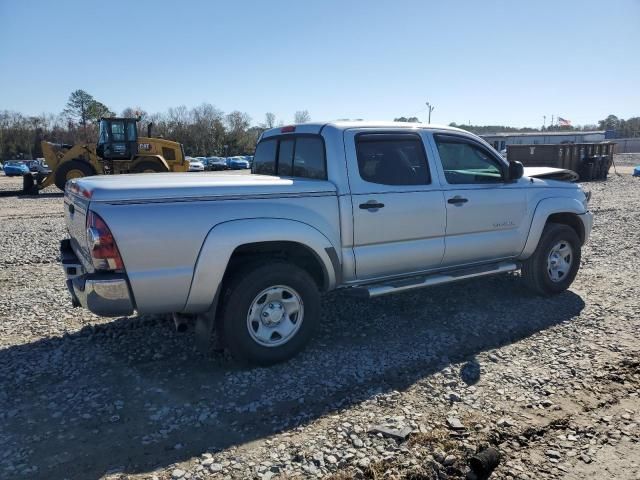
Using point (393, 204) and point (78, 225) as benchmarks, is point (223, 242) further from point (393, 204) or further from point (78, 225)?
point (393, 204)

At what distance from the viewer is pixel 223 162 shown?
54031mm

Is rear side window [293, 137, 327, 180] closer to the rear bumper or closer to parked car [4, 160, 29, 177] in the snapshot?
the rear bumper

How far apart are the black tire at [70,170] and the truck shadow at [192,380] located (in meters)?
15.8

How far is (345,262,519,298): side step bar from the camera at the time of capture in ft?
14.9

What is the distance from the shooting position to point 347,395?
3717 millimetres

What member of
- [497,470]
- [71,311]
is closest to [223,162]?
[71,311]

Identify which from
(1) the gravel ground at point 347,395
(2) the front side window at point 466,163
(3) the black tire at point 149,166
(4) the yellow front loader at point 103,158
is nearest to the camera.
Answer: (1) the gravel ground at point 347,395

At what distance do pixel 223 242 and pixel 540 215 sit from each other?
3889mm

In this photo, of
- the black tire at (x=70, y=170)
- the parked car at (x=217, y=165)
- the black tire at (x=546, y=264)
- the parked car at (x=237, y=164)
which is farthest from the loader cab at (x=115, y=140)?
the parked car at (x=237, y=164)

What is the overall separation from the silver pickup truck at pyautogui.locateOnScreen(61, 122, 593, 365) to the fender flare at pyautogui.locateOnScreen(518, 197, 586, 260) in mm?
17

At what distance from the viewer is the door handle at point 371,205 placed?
14.4 feet

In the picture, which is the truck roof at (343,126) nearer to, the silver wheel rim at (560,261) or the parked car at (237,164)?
the silver wheel rim at (560,261)

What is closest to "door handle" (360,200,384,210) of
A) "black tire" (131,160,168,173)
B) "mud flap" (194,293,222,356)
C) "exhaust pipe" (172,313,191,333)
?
"mud flap" (194,293,222,356)

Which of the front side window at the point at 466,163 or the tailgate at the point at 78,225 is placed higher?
the front side window at the point at 466,163
